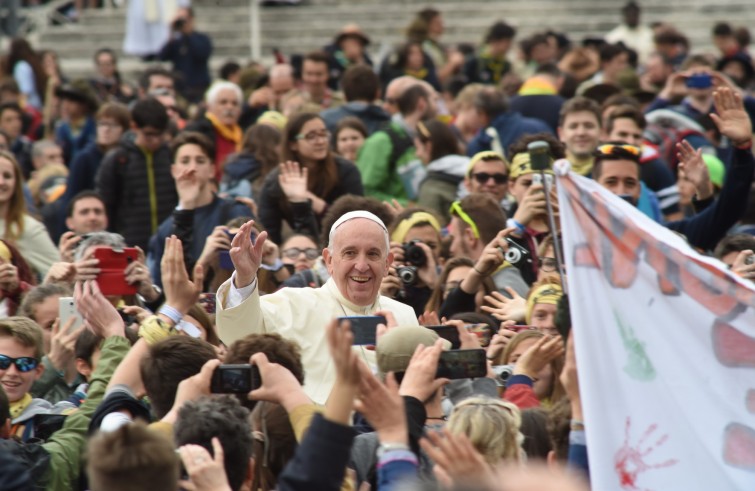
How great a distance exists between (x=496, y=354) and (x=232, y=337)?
123 cm

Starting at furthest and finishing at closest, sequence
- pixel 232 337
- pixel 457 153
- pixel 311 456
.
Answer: pixel 457 153 → pixel 232 337 → pixel 311 456

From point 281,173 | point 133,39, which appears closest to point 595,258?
point 281,173

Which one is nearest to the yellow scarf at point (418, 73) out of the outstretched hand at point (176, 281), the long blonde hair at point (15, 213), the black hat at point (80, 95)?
the black hat at point (80, 95)

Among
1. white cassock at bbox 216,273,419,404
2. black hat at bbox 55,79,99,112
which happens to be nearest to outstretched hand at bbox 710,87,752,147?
white cassock at bbox 216,273,419,404

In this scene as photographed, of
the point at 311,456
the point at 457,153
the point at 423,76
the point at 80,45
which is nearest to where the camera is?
the point at 311,456

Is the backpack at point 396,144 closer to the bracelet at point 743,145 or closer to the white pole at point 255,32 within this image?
the bracelet at point 743,145

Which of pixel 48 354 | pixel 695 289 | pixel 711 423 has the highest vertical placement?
pixel 695 289

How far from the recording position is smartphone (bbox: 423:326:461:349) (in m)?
6.10

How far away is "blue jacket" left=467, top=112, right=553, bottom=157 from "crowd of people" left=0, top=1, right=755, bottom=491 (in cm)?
4

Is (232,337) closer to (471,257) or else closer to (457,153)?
(471,257)

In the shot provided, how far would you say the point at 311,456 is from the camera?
4.49 meters

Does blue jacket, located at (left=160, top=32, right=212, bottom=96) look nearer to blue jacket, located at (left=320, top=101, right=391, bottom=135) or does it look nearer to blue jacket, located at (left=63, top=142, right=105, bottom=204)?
blue jacket, located at (left=63, top=142, right=105, bottom=204)

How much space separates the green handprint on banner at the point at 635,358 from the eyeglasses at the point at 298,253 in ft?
14.1

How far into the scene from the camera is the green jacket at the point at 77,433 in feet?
18.6
